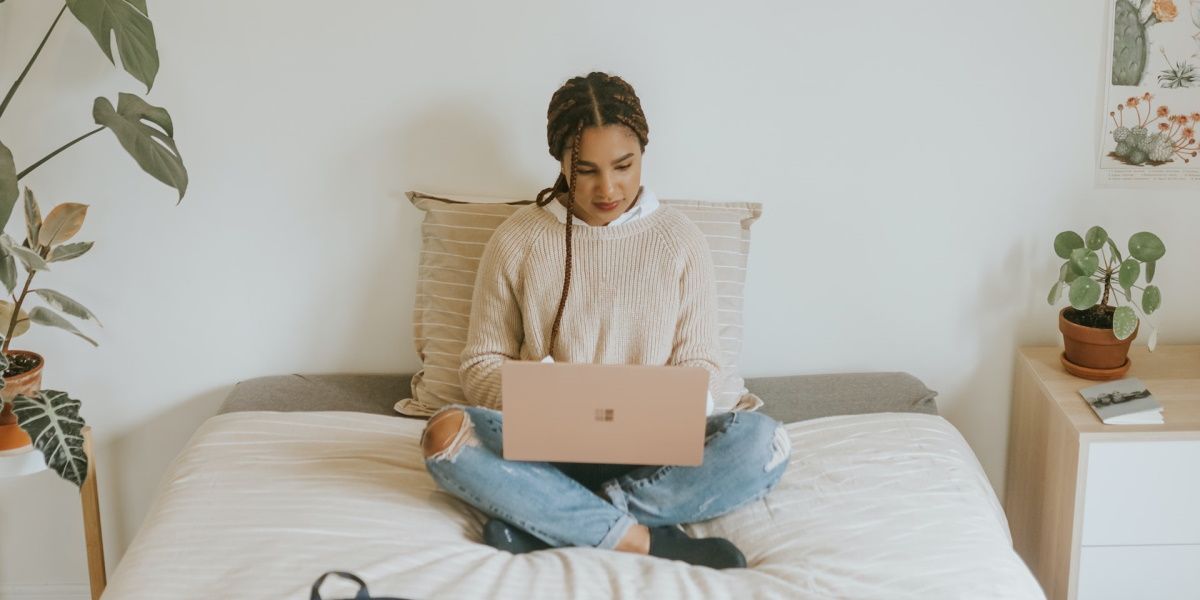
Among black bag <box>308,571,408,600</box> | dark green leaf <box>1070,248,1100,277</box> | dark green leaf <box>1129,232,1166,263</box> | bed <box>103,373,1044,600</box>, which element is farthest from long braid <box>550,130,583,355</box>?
dark green leaf <box>1129,232,1166,263</box>

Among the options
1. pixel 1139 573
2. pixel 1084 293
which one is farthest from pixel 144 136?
pixel 1139 573

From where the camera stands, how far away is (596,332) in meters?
1.81

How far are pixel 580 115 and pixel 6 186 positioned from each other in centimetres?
84

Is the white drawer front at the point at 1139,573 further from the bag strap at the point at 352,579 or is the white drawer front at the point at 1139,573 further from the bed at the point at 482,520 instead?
the bag strap at the point at 352,579

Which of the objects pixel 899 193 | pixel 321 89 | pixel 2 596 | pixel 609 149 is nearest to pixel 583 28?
pixel 609 149

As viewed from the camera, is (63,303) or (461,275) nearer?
(63,303)

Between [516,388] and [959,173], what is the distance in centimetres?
101

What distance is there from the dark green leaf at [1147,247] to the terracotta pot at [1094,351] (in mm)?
128

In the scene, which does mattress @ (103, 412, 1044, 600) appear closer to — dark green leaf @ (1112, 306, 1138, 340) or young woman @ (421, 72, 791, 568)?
young woman @ (421, 72, 791, 568)

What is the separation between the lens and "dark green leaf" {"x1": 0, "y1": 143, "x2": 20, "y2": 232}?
1.57 meters

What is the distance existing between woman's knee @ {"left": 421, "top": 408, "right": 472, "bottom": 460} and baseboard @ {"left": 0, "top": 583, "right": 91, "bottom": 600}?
1.07 meters

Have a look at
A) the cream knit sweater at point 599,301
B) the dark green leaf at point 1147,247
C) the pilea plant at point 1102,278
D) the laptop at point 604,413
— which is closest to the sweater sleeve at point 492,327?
the cream knit sweater at point 599,301

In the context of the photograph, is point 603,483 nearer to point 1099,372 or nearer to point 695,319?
point 695,319

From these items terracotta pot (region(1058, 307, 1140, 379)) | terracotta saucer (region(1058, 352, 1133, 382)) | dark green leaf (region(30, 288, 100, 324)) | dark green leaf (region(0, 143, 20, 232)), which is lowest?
terracotta saucer (region(1058, 352, 1133, 382))
